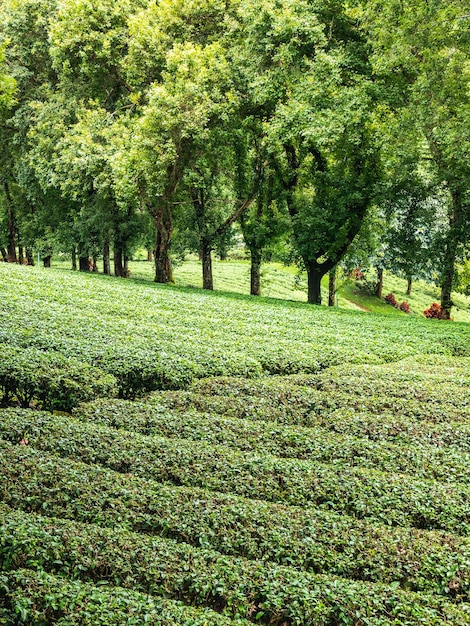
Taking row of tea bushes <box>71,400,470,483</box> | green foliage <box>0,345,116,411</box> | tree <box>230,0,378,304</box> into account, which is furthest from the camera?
tree <box>230,0,378,304</box>

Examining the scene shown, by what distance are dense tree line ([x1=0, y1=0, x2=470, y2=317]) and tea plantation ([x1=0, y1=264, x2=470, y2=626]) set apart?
11.0 meters

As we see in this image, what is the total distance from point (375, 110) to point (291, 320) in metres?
8.88

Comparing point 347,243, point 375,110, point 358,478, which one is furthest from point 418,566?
point 347,243

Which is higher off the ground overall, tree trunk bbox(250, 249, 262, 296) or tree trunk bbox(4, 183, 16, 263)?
tree trunk bbox(4, 183, 16, 263)

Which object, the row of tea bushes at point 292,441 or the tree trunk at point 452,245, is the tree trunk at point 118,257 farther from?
the row of tea bushes at point 292,441

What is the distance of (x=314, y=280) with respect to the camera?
2678cm

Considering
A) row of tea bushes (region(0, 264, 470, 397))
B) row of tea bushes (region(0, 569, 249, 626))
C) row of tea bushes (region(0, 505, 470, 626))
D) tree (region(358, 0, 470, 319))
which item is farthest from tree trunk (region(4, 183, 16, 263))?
row of tea bushes (region(0, 569, 249, 626))

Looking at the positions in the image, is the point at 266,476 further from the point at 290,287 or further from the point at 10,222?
the point at 290,287

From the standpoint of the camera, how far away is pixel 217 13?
24.3 metres

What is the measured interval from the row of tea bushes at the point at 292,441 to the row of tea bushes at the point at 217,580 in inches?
100

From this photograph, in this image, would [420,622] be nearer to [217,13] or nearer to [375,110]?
[375,110]

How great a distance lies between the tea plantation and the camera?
4590mm

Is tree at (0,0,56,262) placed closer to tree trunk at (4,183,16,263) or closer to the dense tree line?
the dense tree line

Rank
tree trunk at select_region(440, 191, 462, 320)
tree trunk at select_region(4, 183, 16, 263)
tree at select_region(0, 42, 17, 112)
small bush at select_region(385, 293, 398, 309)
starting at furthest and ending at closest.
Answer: small bush at select_region(385, 293, 398, 309) < tree trunk at select_region(4, 183, 16, 263) < tree at select_region(0, 42, 17, 112) < tree trunk at select_region(440, 191, 462, 320)
